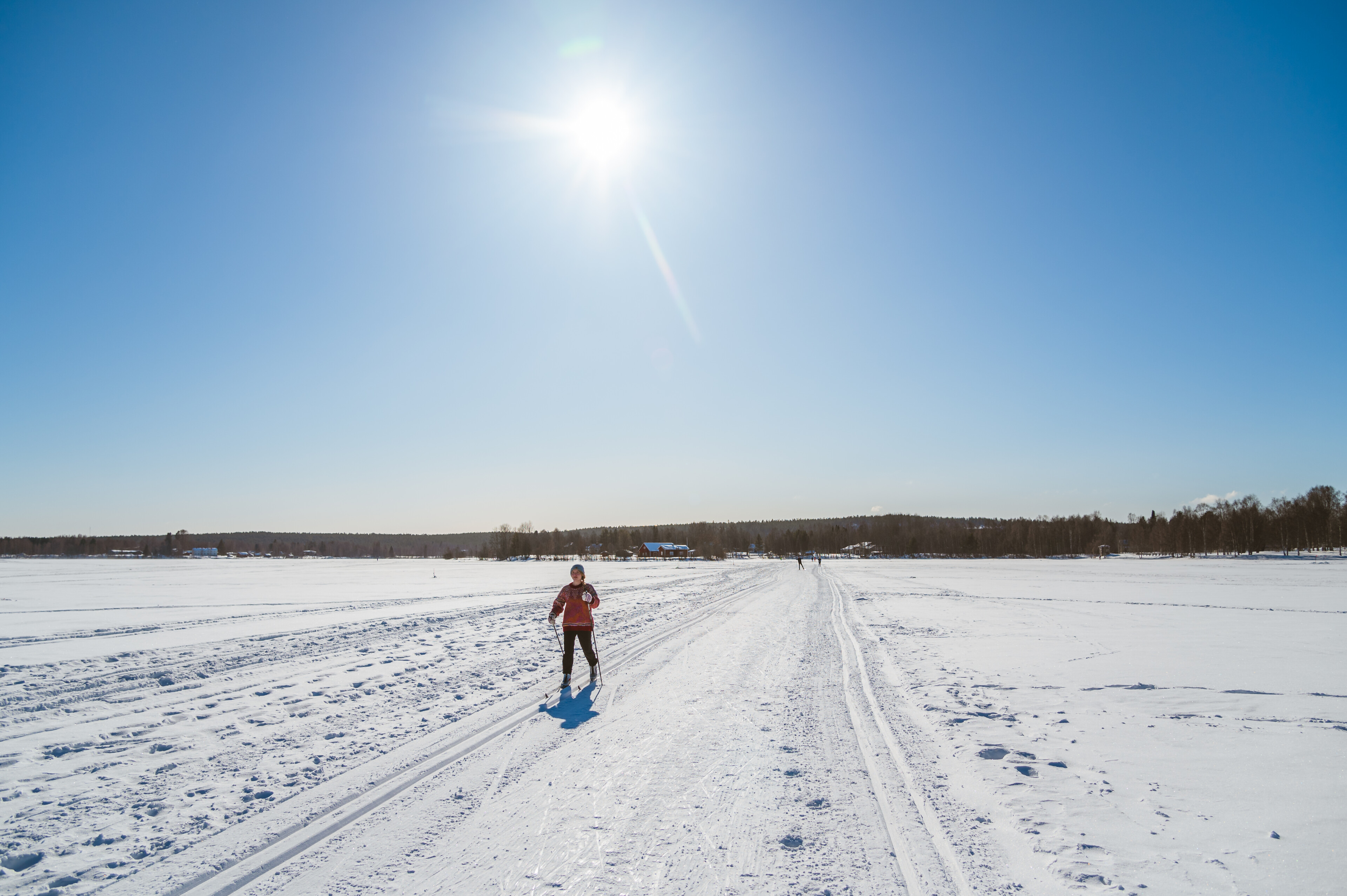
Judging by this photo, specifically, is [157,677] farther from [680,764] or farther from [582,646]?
[680,764]

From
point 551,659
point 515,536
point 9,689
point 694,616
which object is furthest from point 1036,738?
point 515,536

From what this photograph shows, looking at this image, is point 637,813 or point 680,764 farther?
point 680,764

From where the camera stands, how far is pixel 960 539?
144875mm

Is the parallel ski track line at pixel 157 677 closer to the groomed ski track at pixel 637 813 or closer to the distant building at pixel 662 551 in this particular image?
the groomed ski track at pixel 637 813

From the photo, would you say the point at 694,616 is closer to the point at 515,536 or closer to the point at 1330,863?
the point at 1330,863

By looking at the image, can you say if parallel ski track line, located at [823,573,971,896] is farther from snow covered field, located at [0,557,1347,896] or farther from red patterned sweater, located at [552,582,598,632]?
red patterned sweater, located at [552,582,598,632]

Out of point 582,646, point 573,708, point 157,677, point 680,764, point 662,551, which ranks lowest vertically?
point 662,551

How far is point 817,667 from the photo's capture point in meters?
9.86

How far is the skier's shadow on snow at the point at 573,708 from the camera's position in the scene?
6906 millimetres

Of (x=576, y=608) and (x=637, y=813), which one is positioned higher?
(x=576, y=608)

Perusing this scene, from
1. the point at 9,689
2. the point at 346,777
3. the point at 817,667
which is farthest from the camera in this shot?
the point at 817,667

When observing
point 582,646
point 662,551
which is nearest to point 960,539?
point 662,551

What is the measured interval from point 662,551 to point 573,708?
418 feet

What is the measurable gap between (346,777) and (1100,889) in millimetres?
Answer: 5544
